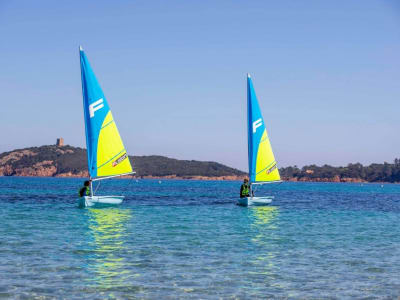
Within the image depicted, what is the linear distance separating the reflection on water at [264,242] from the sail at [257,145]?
8.71 meters

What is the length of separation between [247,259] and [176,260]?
7.90 ft

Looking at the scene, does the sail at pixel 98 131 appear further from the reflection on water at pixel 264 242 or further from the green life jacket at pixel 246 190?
the reflection on water at pixel 264 242

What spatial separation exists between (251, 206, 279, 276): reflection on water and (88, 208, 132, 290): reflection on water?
4101mm

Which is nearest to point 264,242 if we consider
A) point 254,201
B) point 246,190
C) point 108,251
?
point 108,251

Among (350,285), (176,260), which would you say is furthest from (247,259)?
(350,285)

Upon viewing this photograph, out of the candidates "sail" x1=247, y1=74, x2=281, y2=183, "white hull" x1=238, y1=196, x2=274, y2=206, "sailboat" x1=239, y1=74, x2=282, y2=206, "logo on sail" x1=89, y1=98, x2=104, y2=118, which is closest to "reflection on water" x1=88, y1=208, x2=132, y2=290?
"logo on sail" x1=89, y1=98, x2=104, y2=118

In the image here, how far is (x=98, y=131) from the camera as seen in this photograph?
39719 mm

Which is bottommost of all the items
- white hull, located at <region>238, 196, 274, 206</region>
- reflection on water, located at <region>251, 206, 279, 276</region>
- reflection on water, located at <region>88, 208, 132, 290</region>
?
reflection on water, located at <region>251, 206, 279, 276</region>

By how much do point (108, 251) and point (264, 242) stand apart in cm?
698

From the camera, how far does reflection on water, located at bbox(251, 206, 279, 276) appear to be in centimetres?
1704

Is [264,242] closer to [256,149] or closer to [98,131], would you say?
[98,131]

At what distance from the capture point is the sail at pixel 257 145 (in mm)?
45531

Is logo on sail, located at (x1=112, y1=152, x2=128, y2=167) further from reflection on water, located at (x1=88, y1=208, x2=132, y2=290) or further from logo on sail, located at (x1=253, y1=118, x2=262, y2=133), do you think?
logo on sail, located at (x1=253, y1=118, x2=262, y2=133)

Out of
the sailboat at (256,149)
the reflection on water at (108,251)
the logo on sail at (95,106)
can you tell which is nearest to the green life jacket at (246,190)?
the sailboat at (256,149)
